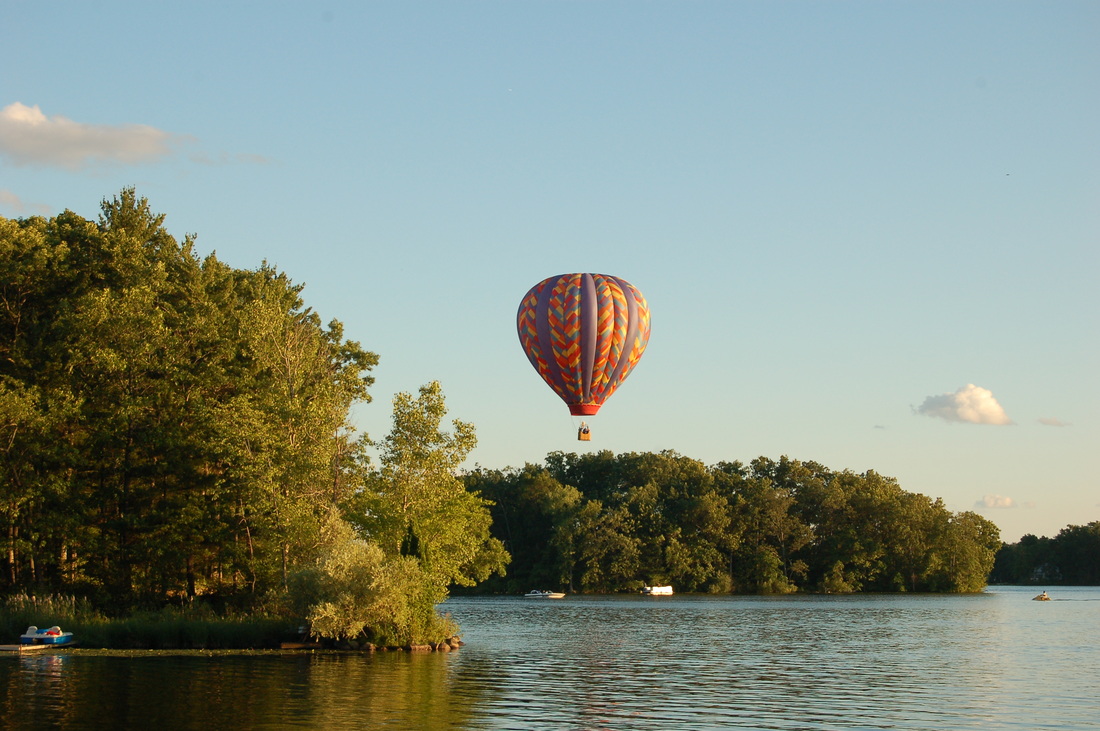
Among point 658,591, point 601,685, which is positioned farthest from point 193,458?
point 658,591

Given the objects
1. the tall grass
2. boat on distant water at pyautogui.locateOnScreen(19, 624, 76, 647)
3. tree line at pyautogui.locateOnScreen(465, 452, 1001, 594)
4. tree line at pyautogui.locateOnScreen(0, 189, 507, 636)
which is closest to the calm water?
boat on distant water at pyautogui.locateOnScreen(19, 624, 76, 647)

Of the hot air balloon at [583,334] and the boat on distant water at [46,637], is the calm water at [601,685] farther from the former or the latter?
the hot air balloon at [583,334]

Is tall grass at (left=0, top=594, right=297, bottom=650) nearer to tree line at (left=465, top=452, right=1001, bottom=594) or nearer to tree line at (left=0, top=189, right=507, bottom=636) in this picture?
tree line at (left=0, top=189, right=507, bottom=636)

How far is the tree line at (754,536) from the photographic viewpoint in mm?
139875

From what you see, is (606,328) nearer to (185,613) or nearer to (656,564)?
(185,613)

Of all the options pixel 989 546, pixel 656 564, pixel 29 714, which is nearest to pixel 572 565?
pixel 656 564

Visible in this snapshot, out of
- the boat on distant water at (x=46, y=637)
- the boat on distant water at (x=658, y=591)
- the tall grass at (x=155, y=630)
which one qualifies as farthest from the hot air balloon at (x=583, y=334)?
the boat on distant water at (x=658, y=591)

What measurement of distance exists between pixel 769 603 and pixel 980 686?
75200 mm

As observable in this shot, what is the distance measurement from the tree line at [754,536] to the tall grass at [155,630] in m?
91.4

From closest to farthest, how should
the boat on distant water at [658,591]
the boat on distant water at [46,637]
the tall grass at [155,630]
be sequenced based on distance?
the boat on distant water at [46,637] → the tall grass at [155,630] → the boat on distant water at [658,591]

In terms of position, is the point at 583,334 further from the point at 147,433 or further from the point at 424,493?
the point at 147,433

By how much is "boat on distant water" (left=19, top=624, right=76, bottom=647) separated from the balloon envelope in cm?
2525

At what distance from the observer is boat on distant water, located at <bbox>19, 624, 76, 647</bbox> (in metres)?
45.0

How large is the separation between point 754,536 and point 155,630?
Answer: 346 ft
